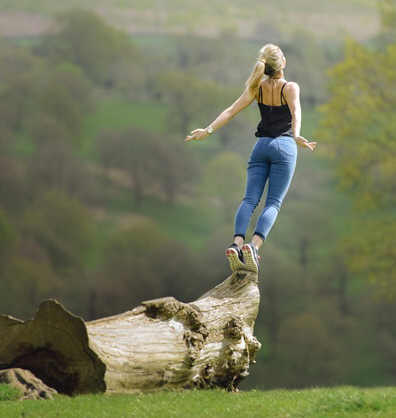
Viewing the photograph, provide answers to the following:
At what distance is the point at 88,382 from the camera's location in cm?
Answer: 943

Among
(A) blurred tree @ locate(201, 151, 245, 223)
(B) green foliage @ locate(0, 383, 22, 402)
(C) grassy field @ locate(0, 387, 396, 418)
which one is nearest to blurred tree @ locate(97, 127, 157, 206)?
(A) blurred tree @ locate(201, 151, 245, 223)

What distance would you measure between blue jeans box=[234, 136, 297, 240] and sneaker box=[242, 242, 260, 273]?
0.27 m

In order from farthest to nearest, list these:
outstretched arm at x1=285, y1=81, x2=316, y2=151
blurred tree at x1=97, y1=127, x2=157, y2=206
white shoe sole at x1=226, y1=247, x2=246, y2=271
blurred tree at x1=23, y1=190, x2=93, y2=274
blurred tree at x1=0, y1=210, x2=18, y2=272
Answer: blurred tree at x1=97, y1=127, x2=157, y2=206 → blurred tree at x1=23, y1=190, x2=93, y2=274 → blurred tree at x1=0, y1=210, x2=18, y2=272 → white shoe sole at x1=226, y1=247, x2=246, y2=271 → outstretched arm at x1=285, y1=81, x2=316, y2=151

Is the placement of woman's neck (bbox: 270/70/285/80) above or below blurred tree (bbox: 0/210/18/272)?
below

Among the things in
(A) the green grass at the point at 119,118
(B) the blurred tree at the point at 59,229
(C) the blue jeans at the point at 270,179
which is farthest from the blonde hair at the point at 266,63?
(A) the green grass at the point at 119,118

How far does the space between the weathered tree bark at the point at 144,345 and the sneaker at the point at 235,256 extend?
1.12 ft

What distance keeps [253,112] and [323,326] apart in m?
20.4

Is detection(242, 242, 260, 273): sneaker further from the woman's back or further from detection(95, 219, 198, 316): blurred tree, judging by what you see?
detection(95, 219, 198, 316): blurred tree

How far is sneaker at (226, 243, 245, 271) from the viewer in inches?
412

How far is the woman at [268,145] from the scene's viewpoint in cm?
1054

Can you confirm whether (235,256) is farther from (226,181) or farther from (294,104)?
(226,181)

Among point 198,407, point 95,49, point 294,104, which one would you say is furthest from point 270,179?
point 95,49

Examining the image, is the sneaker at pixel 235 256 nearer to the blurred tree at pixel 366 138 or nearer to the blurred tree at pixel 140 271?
the blurred tree at pixel 366 138

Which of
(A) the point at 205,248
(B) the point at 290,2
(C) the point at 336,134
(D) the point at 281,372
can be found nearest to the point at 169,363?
(C) the point at 336,134
